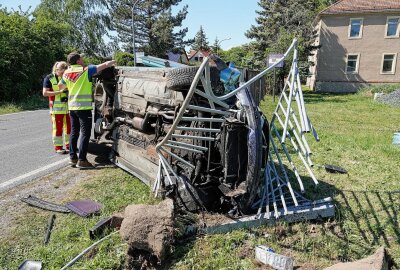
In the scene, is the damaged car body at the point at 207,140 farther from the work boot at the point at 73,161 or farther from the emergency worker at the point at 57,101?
the emergency worker at the point at 57,101

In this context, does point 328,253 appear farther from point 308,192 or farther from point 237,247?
point 308,192

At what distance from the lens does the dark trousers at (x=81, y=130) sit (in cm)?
520

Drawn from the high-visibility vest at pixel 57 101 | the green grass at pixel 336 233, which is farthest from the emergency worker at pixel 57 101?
the green grass at pixel 336 233

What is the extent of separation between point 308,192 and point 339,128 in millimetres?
5969

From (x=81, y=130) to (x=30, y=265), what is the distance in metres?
2.87

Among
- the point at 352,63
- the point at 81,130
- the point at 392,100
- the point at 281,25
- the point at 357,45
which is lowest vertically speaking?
the point at 81,130

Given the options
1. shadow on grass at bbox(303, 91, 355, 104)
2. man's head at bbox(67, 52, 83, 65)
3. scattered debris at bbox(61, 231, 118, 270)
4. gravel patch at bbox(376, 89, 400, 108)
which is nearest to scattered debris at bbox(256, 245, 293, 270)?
scattered debris at bbox(61, 231, 118, 270)

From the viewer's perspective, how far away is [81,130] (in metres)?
5.27

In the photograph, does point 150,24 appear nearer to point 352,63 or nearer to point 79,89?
point 352,63

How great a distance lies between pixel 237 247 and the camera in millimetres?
3018

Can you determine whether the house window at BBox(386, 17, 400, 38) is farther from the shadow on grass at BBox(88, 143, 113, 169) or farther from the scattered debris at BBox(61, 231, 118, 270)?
the scattered debris at BBox(61, 231, 118, 270)

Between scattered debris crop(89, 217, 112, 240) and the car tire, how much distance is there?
1508mm

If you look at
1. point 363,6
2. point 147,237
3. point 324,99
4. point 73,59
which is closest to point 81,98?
point 73,59

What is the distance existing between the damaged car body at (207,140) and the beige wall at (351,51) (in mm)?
26996
